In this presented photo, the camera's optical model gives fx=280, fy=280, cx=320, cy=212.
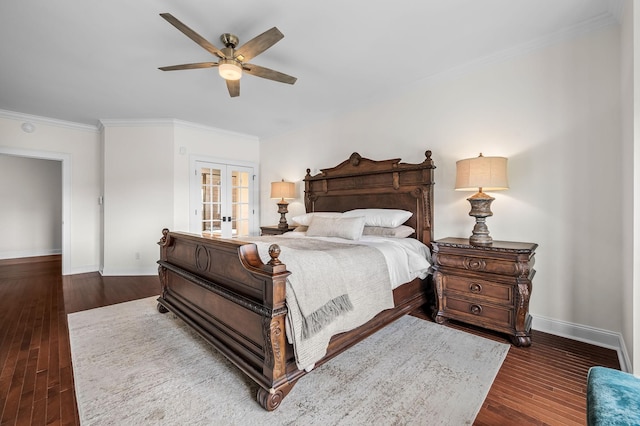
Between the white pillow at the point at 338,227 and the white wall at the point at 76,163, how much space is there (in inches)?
175

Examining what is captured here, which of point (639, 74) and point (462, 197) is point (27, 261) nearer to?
point (462, 197)

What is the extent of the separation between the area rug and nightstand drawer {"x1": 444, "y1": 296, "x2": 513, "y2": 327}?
0.60ft

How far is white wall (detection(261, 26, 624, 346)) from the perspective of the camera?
2330mm

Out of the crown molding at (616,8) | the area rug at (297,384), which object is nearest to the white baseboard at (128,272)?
the area rug at (297,384)

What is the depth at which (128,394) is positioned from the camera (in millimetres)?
1758

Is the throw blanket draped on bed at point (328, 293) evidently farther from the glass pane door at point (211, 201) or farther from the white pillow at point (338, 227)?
the glass pane door at point (211, 201)

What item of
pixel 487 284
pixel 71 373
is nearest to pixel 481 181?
pixel 487 284

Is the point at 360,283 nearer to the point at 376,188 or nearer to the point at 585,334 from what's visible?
the point at 376,188

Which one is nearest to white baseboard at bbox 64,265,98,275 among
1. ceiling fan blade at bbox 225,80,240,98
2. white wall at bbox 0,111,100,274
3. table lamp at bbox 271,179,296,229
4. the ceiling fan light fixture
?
white wall at bbox 0,111,100,274

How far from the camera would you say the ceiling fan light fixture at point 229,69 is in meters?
2.36

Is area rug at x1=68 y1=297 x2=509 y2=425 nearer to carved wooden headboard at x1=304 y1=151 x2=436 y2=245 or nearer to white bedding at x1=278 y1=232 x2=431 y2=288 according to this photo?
white bedding at x1=278 y1=232 x2=431 y2=288

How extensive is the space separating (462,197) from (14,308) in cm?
529

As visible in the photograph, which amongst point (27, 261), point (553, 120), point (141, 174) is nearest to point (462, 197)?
point (553, 120)

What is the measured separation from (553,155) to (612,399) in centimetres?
233
